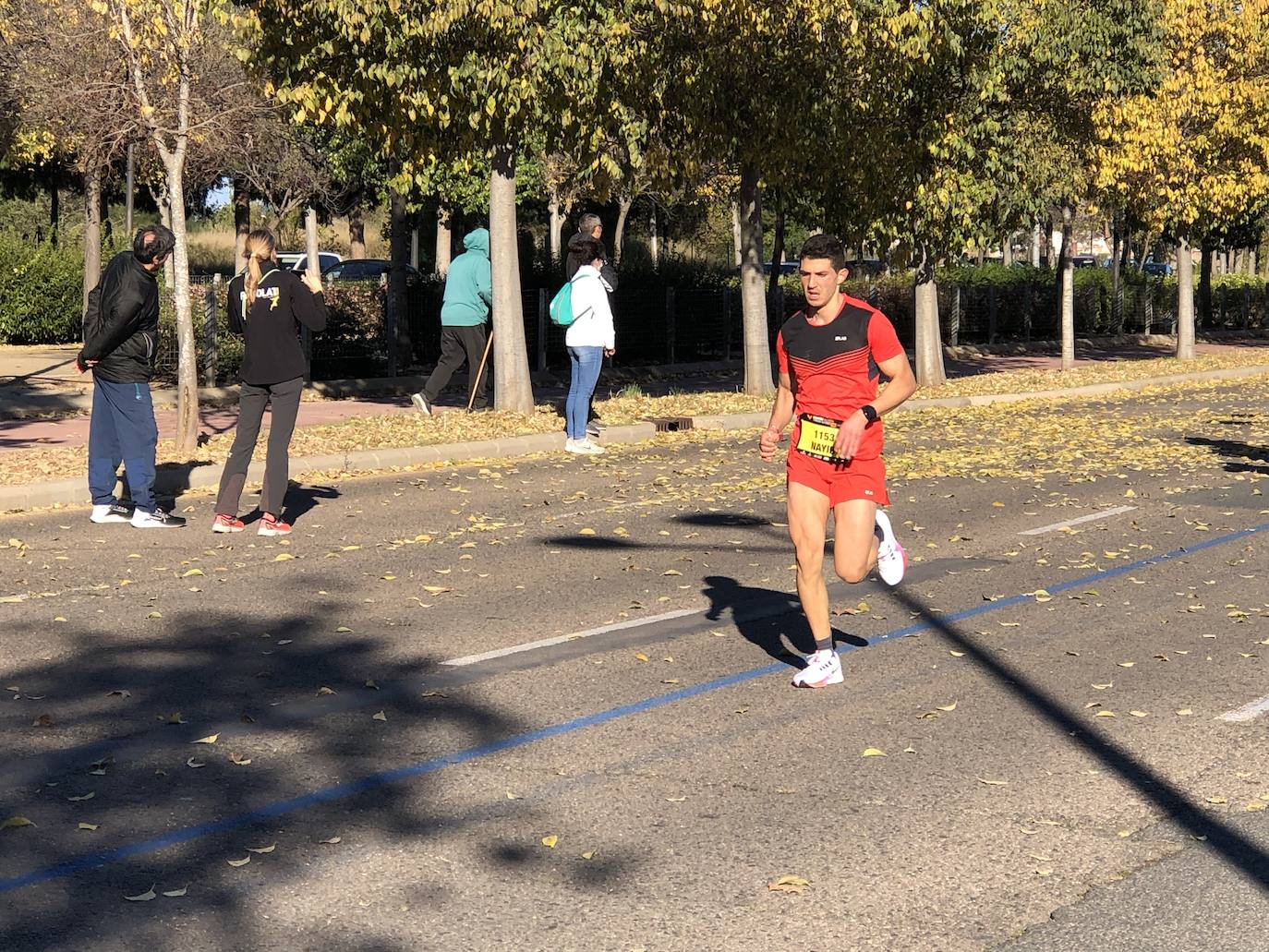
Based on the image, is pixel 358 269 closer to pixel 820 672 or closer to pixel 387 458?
pixel 387 458

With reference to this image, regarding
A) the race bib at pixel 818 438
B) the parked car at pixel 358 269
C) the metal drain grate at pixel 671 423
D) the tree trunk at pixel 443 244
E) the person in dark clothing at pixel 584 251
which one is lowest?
the metal drain grate at pixel 671 423

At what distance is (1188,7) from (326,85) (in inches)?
790

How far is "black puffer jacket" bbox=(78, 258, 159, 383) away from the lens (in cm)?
1122

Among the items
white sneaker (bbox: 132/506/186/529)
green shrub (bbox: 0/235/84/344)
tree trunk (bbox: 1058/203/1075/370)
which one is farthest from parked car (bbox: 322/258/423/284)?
white sneaker (bbox: 132/506/186/529)

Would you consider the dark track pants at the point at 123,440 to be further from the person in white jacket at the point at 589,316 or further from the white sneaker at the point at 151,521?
the person in white jacket at the point at 589,316

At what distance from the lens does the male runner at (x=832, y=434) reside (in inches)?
285

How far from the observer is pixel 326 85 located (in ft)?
58.4

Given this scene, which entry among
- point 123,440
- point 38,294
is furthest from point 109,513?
point 38,294

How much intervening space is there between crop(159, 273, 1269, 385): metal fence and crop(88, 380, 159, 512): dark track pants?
10962 mm

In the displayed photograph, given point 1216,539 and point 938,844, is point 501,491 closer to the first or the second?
point 1216,539

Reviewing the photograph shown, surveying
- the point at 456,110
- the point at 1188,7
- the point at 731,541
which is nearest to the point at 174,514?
the point at 731,541

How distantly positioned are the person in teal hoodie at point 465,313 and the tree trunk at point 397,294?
563cm

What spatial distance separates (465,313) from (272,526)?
7.98m

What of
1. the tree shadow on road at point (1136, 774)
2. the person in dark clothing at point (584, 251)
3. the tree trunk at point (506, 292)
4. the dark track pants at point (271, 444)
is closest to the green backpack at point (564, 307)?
the person in dark clothing at point (584, 251)
